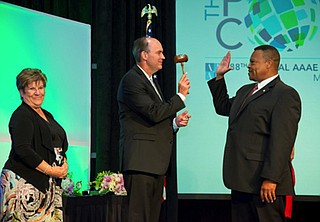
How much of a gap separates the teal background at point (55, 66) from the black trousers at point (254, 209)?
1901 millimetres

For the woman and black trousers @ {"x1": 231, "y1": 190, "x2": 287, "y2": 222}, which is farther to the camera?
black trousers @ {"x1": 231, "y1": 190, "x2": 287, "y2": 222}

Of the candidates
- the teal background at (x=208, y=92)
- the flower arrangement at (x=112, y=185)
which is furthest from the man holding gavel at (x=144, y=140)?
the teal background at (x=208, y=92)

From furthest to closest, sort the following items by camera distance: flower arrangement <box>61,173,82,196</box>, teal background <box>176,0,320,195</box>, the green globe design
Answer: the green globe design → teal background <box>176,0,320,195</box> → flower arrangement <box>61,173,82,196</box>

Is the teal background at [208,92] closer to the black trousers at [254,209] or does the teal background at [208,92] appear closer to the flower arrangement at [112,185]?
the flower arrangement at [112,185]

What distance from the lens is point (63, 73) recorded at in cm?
485

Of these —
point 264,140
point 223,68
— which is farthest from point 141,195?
point 223,68

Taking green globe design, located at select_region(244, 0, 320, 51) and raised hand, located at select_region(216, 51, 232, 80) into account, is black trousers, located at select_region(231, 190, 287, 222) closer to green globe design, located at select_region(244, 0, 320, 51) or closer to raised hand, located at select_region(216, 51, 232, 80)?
raised hand, located at select_region(216, 51, 232, 80)

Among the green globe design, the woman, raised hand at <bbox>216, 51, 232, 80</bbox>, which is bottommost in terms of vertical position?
the woman

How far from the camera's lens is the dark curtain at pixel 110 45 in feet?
17.8

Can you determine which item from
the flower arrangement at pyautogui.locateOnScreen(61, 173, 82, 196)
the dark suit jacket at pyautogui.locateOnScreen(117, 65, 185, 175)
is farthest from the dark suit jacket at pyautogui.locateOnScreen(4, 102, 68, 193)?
the flower arrangement at pyautogui.locateOnScreen(61, 173, 82, 196)

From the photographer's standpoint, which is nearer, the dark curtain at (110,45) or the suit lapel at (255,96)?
the suit lapel at (255,96)

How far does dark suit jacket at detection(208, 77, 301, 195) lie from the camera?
3.10 metres

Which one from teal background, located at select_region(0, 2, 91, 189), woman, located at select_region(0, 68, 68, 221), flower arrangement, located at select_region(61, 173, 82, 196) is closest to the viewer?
woman, located at select_region(0, 68, 68, 221)

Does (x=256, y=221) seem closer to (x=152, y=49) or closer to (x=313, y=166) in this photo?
(x=152, y=49)
